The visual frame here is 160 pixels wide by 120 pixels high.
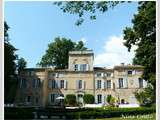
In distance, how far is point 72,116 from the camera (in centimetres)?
894

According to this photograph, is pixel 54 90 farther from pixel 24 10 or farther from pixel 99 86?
pixel 24 10

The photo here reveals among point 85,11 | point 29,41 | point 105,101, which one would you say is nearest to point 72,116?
point 29,41

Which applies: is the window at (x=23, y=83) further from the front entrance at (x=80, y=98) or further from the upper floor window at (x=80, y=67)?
the front entrance at (x=80, y=98)

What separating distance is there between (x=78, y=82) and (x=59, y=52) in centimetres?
385

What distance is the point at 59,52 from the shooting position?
15.9m

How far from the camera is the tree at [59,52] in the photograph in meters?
14.1

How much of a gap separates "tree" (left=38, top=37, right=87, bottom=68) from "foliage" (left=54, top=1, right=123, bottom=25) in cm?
988

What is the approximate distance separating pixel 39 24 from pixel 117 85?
51.1 ft

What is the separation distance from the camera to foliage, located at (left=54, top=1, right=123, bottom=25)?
2.98 metres

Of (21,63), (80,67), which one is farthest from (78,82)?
(21,63)

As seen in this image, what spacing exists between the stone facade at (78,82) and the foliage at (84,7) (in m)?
14.2

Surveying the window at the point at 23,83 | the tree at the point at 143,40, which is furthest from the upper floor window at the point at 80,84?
the tree at the point at 143,40

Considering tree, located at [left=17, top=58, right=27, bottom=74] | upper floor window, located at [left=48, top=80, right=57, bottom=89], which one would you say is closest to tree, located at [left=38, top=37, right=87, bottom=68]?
tree, located at [left=17, top=58, right=27, bottom=74]

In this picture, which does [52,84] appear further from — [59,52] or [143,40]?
[143,40]
